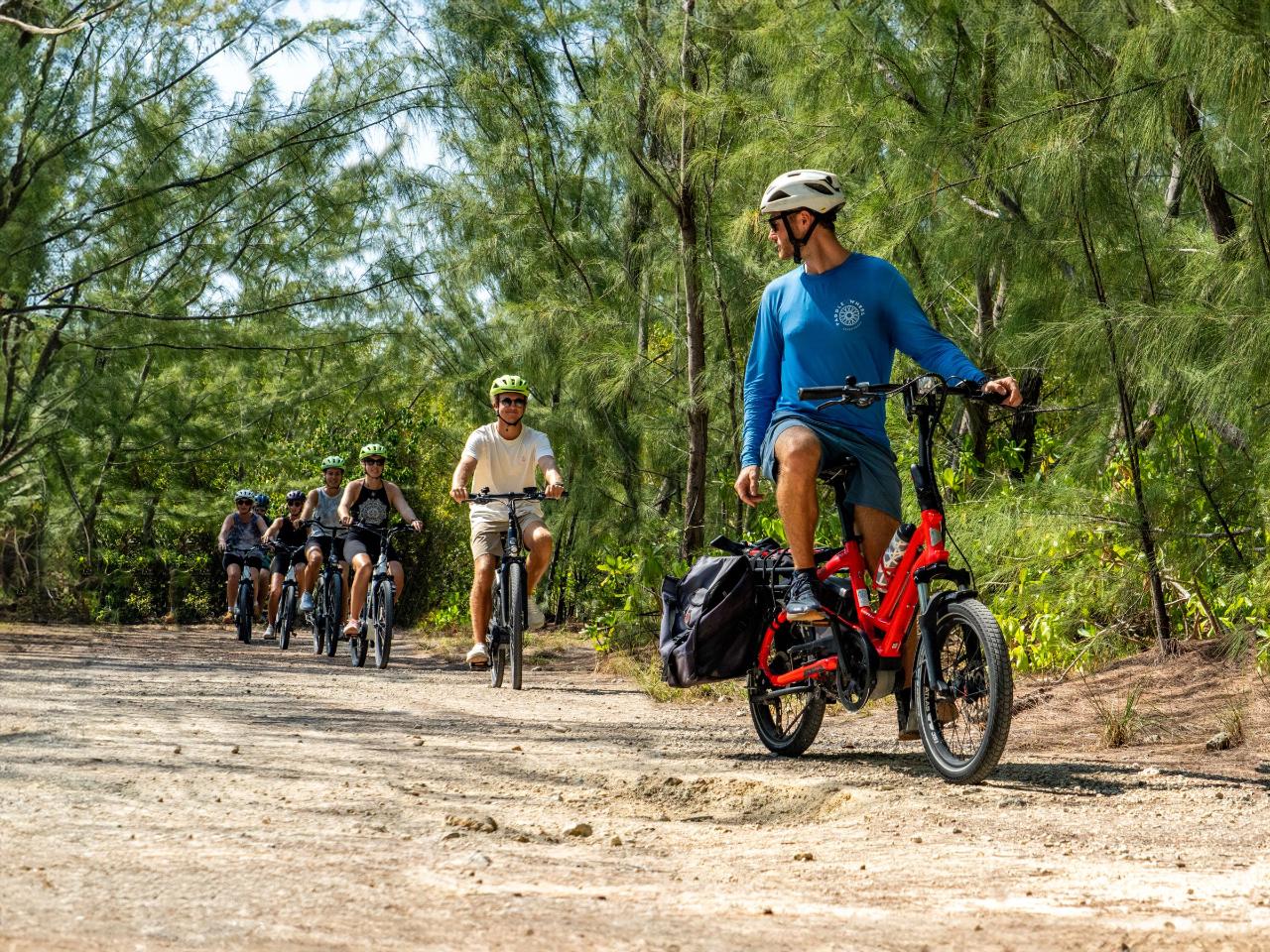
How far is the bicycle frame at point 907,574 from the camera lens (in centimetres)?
471

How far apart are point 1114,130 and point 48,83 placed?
8.51m

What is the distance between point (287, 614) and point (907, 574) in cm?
1110

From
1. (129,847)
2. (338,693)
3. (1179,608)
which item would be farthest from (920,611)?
(338,693)

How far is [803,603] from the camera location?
5.04 m

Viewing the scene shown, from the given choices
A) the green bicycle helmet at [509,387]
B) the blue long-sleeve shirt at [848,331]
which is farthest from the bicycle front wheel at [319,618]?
the blue long-sleeve shirt at [848,331]

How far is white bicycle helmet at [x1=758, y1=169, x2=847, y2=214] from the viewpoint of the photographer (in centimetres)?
527

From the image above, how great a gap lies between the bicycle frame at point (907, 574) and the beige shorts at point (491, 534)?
4.12 m

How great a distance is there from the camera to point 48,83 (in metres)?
11.4

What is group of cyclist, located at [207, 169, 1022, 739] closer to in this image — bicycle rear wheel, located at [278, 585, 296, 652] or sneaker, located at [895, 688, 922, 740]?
sneaker, located at [895, 688, 922, 740]

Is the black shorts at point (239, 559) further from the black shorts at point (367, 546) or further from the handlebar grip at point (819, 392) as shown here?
the handlebar grip at point (819, 392)

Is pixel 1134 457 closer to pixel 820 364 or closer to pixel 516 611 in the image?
pixel 820 364

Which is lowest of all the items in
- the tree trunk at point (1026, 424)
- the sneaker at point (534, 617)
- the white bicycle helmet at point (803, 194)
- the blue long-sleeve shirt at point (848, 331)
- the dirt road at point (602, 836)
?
the dirt road at point (602, 836)

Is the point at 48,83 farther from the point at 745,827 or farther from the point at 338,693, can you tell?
the point at 745,827

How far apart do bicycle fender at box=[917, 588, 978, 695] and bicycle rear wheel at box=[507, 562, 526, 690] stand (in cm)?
460
